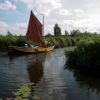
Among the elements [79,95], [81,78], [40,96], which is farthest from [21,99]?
[81,78]

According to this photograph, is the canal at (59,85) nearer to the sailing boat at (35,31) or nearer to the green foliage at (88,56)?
the green foliage at (88,56)

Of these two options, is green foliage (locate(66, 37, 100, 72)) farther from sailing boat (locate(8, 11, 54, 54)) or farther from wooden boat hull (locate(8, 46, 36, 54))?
sailing boat (locate(8, 11, 54, 54))

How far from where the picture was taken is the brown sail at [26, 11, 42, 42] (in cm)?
5631

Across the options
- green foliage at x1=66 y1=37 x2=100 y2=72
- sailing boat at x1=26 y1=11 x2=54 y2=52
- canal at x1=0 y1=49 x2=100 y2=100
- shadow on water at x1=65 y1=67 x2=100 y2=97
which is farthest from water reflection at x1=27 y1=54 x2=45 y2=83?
sailing boat at x1=26 y1=11 x2=54 y2=52

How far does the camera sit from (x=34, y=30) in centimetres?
5672

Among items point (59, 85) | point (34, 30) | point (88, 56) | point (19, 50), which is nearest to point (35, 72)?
point (88, 56)

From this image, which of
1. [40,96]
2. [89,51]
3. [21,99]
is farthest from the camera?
[89,51]

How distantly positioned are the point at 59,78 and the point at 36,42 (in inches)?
1381

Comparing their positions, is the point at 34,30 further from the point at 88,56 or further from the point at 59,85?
the point at 59,85

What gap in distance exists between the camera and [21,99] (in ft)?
47.7

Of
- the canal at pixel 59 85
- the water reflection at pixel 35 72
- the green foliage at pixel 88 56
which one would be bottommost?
the canal at pixel 59 85

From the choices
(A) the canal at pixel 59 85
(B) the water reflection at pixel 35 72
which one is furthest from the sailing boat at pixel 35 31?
(A) the canal at pixel 59 85

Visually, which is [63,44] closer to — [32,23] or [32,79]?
[32,23]

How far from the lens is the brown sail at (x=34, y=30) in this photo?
5631 centimetres
